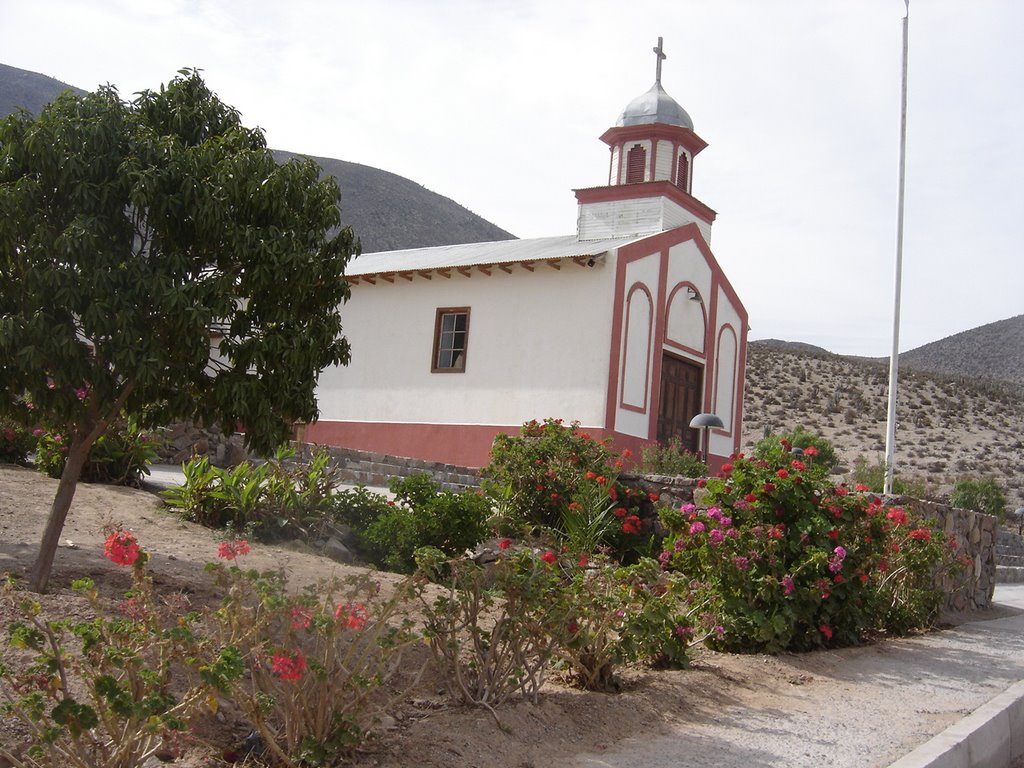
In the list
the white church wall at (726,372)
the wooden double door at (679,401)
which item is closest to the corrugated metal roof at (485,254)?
the wooden double door at (679,401)

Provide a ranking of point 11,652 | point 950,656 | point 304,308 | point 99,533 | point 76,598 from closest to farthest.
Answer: point 11,652 → point 76,598 → point 304,308 → point 99,533 → point 950,656

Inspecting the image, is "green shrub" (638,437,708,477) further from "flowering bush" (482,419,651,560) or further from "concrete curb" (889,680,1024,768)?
"concrete curb" (889,680,1024,768)

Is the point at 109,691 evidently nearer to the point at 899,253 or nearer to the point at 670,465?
the point at 670,465

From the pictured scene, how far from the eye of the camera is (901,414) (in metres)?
41.7

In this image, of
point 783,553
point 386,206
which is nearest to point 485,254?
point 783,553

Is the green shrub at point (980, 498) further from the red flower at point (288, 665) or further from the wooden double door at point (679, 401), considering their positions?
the red flower at point (288, 665)

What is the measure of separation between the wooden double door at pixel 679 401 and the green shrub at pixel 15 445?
1208 centimetres

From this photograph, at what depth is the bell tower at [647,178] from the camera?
21.5 metres

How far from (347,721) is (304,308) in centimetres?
276

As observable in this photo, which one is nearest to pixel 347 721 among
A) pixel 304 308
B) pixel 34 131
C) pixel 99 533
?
pixel 304 308

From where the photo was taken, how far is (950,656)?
795 cm

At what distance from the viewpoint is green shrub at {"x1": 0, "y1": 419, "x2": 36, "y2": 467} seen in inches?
411

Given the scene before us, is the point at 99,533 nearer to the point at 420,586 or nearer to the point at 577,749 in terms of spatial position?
the point at 420,586

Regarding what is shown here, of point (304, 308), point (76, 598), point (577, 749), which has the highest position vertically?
point (304, 308)
